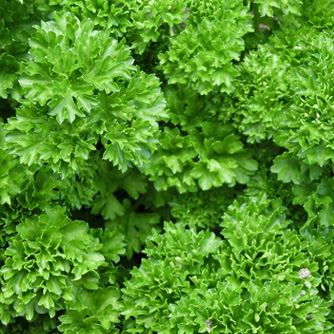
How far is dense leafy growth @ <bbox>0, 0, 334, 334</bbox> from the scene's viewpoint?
7.13 ft

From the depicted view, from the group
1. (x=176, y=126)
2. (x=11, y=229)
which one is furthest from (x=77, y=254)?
(x=176, y=126)

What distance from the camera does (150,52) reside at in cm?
263

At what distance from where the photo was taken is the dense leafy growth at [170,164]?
2174 millimetres

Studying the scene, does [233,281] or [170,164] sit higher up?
[170,164]

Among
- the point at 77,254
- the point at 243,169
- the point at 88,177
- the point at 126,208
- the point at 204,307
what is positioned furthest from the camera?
the point at 126,208

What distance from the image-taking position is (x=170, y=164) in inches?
98.9

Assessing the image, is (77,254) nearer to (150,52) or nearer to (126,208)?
(126,208)

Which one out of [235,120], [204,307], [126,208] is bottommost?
[126,208]

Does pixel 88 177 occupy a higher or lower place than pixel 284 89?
lower

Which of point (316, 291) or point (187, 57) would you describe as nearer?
point (316, 291)

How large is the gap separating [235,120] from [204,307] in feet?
2.65

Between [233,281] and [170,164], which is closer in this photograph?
[233,281]

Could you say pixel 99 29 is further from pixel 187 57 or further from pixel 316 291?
pixel 316 291

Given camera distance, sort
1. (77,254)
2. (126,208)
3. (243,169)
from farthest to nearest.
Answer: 1. (126,208)
2. (243,169)
3. (77,254)
